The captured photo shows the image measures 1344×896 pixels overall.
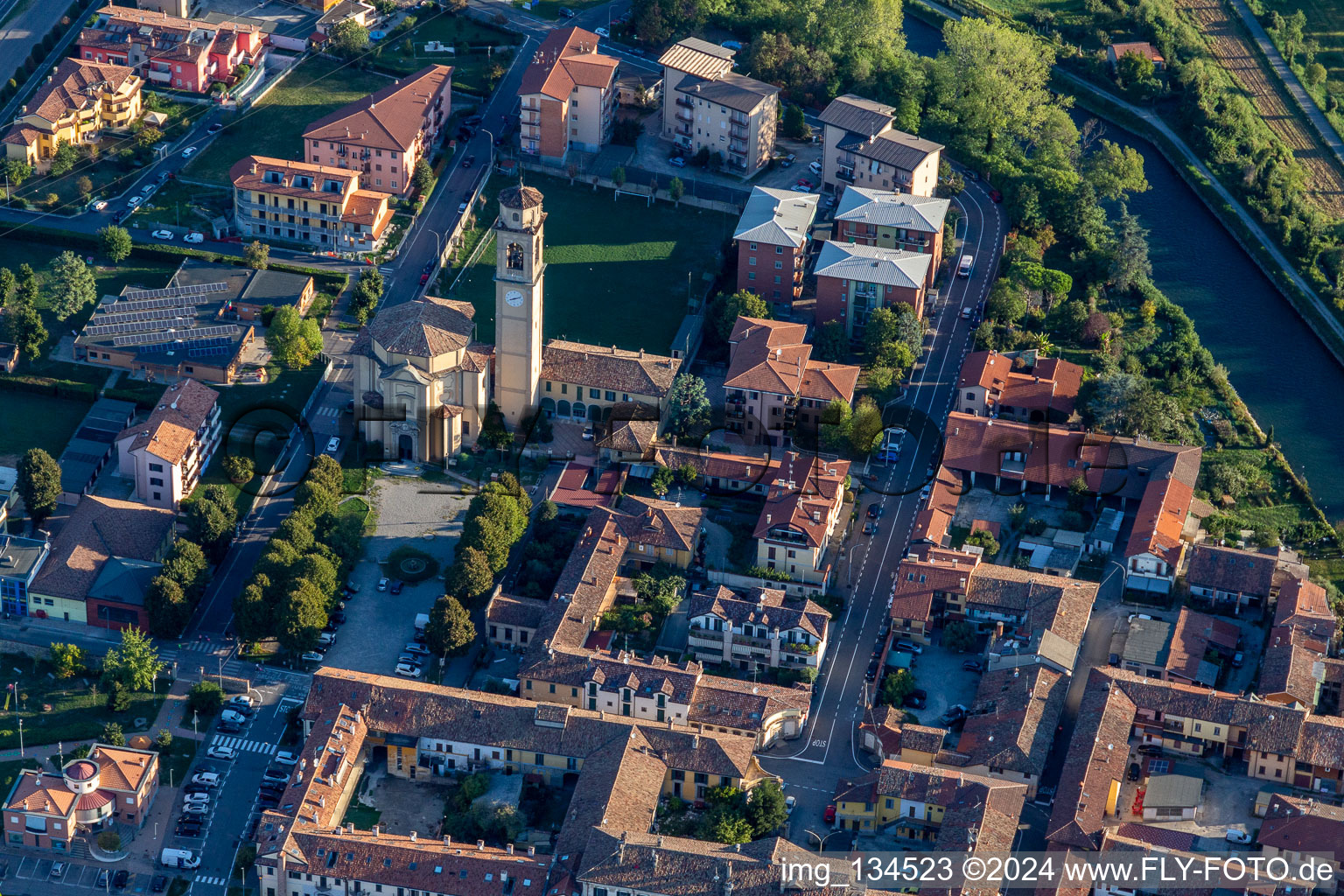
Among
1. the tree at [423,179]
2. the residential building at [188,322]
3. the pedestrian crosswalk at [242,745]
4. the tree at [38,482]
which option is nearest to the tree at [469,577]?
the pedestrian crosswalk at [242,745]

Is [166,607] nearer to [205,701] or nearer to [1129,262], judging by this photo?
[205,701]

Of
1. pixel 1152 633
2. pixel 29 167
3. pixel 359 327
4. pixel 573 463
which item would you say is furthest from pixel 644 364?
pixel 29 167

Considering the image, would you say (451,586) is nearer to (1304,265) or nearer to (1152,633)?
(1152,633)

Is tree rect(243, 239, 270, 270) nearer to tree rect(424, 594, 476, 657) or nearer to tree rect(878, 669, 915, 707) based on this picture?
tree rect(424, 594, 476, 657)

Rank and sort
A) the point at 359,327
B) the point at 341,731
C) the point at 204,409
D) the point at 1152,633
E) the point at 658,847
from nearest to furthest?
1. the point at 658,847
2. the point at 341,731
3. the point at 1152,633
4. the point at 204,409
5. the point at 359,327

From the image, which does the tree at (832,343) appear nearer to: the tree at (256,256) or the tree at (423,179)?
the tree at (423,179)

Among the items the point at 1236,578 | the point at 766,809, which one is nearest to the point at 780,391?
the point at 1236,578
